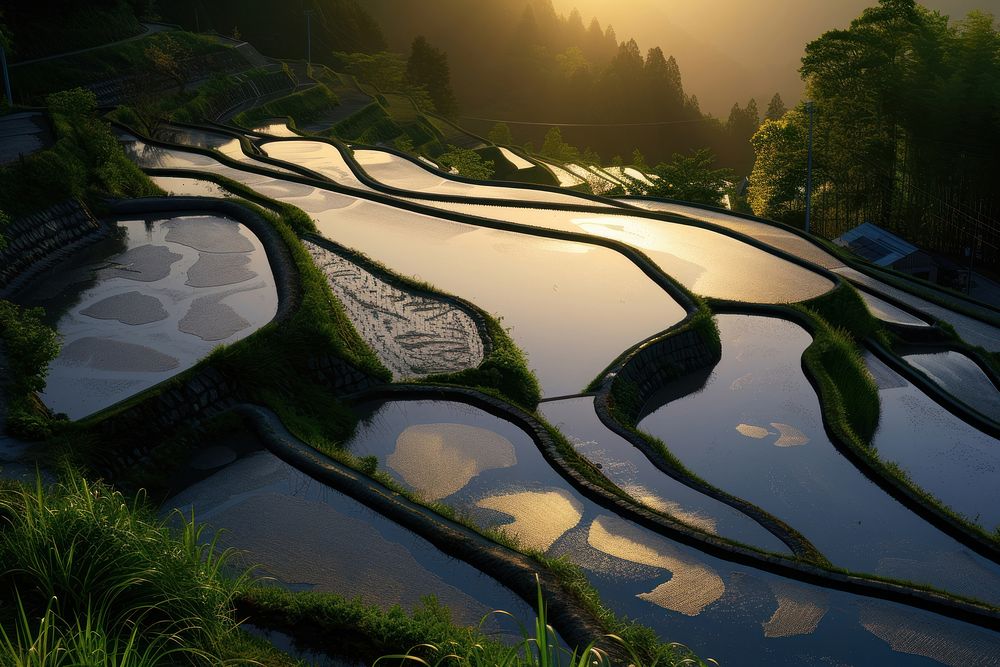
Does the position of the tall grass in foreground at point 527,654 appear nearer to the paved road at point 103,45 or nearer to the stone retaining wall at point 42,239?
the stone retaining wall at point 42,239

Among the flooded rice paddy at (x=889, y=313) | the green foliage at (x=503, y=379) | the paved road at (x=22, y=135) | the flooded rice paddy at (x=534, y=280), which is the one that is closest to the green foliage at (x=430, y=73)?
the paved road at (x=22, y=135)

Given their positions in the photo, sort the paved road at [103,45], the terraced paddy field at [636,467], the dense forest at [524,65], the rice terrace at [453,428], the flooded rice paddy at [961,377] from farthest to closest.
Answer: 1. the dense forest at [524,65]
2. the paved road at [103,45]
3. the flooded rice paddy at [961,377]
4. the terraced paddy field at [636,467]
5. the rice terrace at [453,428]

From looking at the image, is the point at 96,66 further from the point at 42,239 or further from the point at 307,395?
the point at 307,395

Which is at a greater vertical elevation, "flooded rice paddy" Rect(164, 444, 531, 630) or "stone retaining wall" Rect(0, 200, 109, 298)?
"stone retaining wall" Rect(0, 200, 109, 298)

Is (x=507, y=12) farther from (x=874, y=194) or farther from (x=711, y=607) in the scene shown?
(x=711, y=607)

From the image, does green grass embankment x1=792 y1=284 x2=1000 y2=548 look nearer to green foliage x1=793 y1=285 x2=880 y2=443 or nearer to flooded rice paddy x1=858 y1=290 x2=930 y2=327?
green foliage x1=793 y1=285 x2=880 y2=443

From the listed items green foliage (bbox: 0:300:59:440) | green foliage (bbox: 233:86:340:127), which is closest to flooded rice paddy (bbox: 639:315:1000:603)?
green foliage (bbox: 0:300:59:440)

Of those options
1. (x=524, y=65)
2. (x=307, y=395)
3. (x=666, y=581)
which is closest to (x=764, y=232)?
(x=307, y=395)
